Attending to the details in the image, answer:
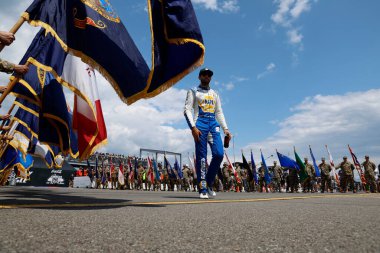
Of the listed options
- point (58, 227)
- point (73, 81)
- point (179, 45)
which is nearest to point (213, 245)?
point (58, 227)

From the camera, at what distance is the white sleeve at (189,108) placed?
571 centimetres

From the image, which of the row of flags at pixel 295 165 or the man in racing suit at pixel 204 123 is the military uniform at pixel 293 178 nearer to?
the row of flags at pixel 295 165

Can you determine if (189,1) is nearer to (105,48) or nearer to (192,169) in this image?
(105,48)

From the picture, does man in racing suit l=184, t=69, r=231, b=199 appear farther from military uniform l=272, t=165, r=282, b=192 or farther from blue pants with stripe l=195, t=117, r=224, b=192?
military uniform l=272, t=165, r=282, b=192

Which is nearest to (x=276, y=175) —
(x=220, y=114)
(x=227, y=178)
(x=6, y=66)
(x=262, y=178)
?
(x=262, y=178)

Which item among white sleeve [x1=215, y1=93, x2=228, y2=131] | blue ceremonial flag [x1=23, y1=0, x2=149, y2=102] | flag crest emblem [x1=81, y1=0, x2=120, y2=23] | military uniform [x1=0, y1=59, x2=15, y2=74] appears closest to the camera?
military uniform [x1=0, y1=59, x2=15, y2=74]

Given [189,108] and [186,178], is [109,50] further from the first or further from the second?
[186,178]

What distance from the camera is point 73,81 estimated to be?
626cm

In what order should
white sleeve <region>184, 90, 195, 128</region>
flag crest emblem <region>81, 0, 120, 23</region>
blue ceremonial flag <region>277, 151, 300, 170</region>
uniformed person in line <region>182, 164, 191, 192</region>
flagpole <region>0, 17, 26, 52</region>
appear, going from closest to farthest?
flagpole <region>0, 17, 26, 52</region> → flag crest emblem <region>81, 0, 120, 23</region> → white sleeve <region>184, 90, 195, 128</region> → blue ceremonial flag <region>277, 151, 300, 170</region> → uniformed person in line <region>182, 164, 191, 192</region>

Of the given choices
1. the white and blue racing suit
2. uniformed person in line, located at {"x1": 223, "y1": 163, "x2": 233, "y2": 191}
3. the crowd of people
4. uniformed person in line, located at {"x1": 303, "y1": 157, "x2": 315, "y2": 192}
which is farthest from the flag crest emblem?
uniformed person in line, located at {"x1": 223, "y1": 163, "x2": 233, "y2": 191}

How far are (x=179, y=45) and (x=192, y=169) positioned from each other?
74.8 ft

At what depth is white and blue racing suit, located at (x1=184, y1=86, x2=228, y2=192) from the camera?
5.84 meters

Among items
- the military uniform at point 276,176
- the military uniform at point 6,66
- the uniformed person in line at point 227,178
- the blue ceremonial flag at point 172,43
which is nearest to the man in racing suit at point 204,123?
the blue ceremonial flag at point 172,43

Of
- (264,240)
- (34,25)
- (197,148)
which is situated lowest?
(264,240)
